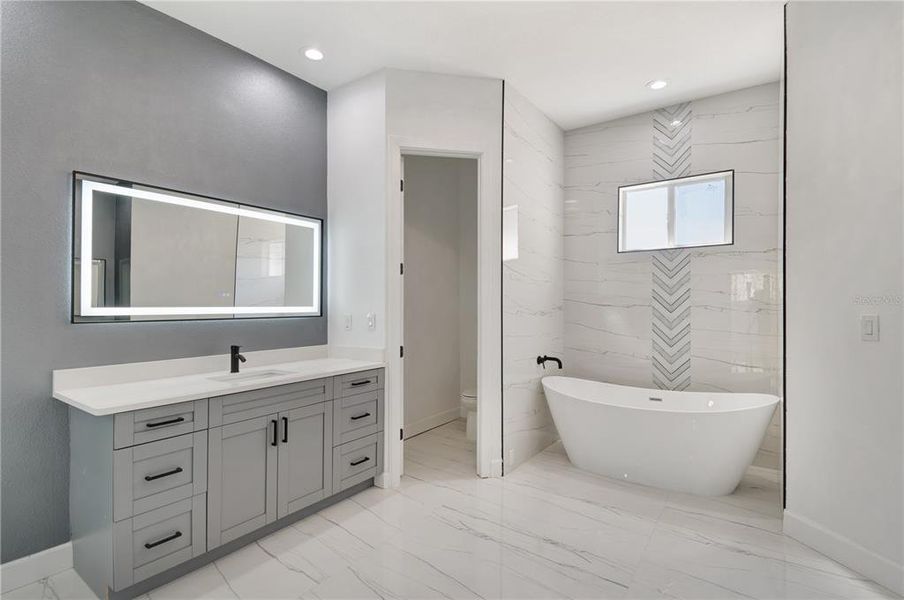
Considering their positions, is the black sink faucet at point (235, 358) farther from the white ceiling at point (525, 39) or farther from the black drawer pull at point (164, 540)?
the white ceiling at point (525, 39)

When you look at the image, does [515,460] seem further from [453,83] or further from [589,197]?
[453,83]

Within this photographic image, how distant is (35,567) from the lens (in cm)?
197

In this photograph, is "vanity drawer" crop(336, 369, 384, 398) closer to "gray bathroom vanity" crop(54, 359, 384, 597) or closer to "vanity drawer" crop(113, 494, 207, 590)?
"gray bathroom vanity" crop(54, 359, 384, 597)

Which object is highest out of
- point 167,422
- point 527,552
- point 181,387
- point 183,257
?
point 183,257

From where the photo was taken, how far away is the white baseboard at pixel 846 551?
6.22 ft

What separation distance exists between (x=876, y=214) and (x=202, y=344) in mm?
3517

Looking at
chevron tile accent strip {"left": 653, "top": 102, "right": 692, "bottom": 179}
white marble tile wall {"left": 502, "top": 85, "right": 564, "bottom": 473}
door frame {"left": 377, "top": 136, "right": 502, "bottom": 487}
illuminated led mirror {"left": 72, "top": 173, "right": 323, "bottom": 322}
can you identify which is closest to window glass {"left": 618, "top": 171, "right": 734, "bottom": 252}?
chevron tile accent strip {"left": 653, "top": 102, "right": 692, "bottom": 179}

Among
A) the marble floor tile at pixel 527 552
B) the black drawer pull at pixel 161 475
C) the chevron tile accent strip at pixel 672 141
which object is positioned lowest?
the marble floor tile at pixel 527 552

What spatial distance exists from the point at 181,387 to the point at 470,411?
255 centimetres

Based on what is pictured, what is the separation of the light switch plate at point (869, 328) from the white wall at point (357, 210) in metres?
2.57

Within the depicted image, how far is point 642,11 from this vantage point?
2.43 m

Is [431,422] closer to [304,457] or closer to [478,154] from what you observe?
[304,457]

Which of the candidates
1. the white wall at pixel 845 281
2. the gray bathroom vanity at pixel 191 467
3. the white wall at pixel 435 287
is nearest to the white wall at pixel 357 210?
the gray bathroom vanity at pixel 191 467

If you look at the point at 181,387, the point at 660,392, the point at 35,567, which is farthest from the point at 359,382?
the point at 660,392
